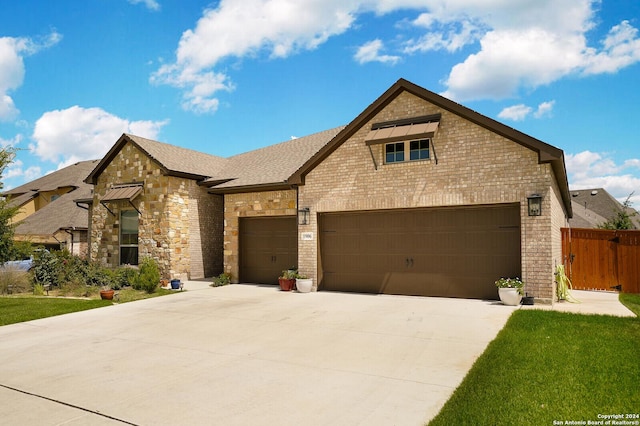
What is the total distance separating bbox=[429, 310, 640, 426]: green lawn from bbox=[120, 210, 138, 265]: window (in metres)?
15.8

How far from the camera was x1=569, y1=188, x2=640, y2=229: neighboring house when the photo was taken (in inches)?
1302

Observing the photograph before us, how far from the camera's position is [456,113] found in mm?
12391

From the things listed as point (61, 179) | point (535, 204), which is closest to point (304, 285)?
point (535, 204)

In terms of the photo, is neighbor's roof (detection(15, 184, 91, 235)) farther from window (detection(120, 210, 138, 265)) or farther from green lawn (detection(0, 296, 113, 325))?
green lawn (detection(0, 296, 113, 325))

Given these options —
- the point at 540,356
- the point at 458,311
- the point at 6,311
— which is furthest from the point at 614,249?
the point at 6,311

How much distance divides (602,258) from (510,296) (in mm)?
6448

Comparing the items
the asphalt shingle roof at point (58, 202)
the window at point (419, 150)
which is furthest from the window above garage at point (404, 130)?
the asphalt shingle roof at point (58, 202)

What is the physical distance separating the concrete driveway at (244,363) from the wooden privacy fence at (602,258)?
A: 616 cm

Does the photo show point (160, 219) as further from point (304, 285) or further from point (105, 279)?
point (304, 285)

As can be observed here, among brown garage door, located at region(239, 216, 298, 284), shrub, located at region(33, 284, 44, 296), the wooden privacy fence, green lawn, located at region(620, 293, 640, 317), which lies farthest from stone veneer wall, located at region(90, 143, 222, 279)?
green lawn, located at region(620, 293, 640, 317)

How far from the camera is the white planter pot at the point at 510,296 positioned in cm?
1091

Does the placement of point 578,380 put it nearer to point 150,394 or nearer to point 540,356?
point 540,356

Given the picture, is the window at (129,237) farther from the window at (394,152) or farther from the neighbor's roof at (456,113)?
the window at (394,152)

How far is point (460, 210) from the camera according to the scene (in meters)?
12.4
